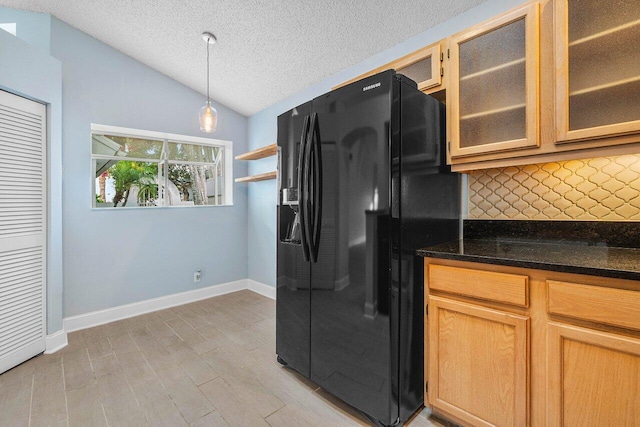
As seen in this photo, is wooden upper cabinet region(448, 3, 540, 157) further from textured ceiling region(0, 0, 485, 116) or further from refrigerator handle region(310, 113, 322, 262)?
refrigerator handle region(310, 113, 322, 262)

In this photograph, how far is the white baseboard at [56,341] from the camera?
244cm

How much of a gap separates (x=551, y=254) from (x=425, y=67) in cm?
134

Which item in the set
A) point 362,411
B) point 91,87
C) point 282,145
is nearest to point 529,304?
point 362,411

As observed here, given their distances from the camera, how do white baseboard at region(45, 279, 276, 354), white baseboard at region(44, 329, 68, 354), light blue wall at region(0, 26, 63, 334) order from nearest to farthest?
light blue wall at region(0, 26, 63, 334)
white baseboard at region(44, 329, 68, 354)
white baseboard at region(45, 279, 276, 354)

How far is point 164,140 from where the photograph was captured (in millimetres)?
3553

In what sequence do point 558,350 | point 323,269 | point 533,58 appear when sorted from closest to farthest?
point 558,350
point 533,58
point 323,269

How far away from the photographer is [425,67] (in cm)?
190

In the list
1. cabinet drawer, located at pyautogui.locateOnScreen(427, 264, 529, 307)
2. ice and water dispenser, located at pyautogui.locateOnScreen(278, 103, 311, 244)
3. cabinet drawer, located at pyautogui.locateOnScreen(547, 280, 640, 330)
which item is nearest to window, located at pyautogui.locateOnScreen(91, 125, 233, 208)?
ice and water dispenser, located at pyautogui.locateOnScreen(278, 103, 311, 244)

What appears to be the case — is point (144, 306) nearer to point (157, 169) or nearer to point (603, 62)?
point (157, 169)

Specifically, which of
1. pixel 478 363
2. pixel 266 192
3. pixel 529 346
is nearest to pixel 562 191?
pixel 529 346

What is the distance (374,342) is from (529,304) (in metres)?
0.74

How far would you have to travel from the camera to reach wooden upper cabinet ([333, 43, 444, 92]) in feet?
5.89

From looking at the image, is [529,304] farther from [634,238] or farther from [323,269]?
[323,269]

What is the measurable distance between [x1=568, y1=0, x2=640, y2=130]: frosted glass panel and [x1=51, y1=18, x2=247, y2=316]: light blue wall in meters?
3.68
